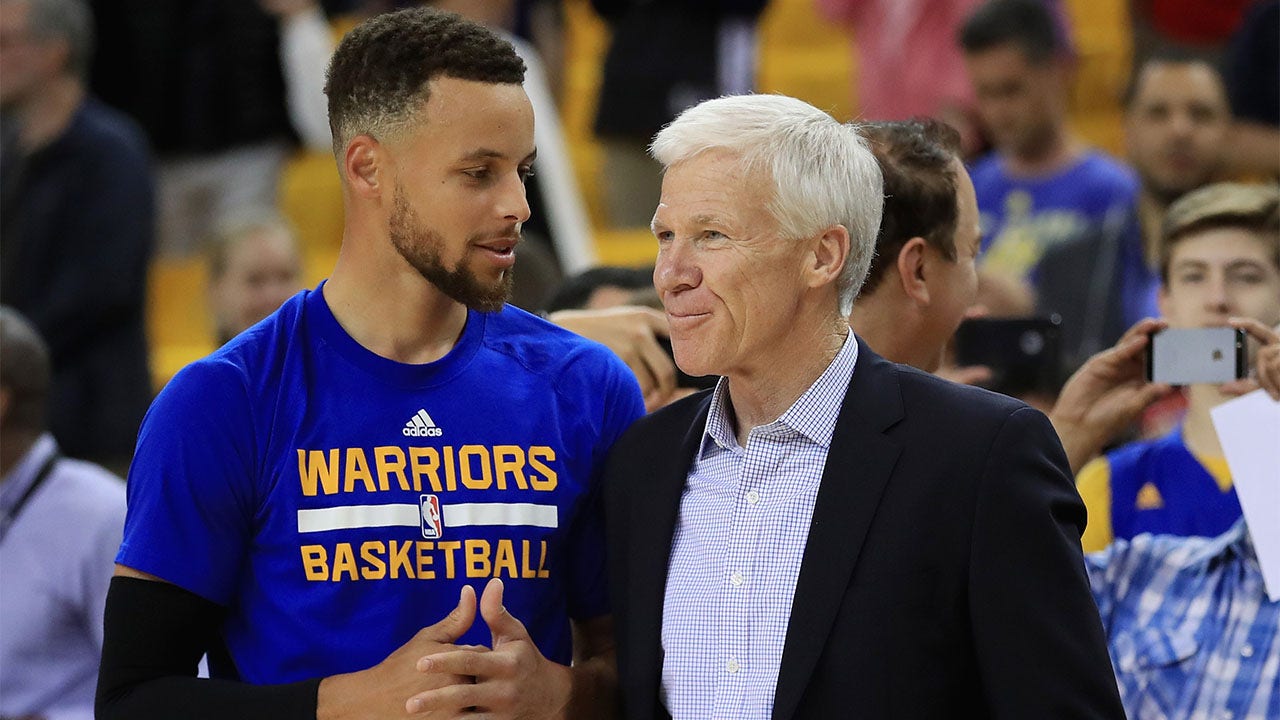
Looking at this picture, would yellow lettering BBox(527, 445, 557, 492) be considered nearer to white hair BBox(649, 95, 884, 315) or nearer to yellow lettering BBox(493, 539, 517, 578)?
yellow lettering BBox(493, 539, 517, 578)

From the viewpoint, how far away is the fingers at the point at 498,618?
8.63ft

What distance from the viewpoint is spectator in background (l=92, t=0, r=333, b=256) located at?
7598 mm

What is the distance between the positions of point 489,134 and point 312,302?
40 cm

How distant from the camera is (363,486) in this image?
2.71m

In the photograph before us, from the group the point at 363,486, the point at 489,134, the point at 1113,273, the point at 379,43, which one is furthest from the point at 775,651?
the point at 1113,273

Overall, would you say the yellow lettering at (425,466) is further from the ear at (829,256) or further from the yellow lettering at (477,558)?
the ear at (829,256)

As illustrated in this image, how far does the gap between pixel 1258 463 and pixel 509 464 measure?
1358mm

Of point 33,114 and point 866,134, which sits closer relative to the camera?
point 866,134

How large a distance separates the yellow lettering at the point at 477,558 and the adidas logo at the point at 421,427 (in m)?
0.17

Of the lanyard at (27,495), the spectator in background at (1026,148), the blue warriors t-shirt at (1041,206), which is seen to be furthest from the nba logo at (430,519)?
the spectator in background at (1026,148)

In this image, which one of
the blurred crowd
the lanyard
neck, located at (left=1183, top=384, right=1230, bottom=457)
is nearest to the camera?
the blurred crowd

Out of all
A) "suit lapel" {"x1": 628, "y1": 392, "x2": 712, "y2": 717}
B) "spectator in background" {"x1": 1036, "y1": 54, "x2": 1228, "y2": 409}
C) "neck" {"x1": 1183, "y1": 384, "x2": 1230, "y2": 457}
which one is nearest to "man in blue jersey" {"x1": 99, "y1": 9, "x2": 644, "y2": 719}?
"suit lapel" {"x1": 628, "y1": 392, "x2": 712, "y2": 717}

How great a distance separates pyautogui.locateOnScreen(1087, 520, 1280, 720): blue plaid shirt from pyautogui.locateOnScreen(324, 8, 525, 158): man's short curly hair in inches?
58.2

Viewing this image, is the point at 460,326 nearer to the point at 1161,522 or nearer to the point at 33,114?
the point at 1161,522
